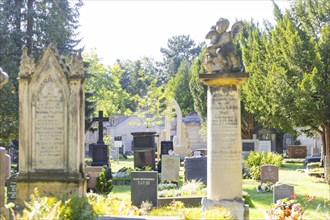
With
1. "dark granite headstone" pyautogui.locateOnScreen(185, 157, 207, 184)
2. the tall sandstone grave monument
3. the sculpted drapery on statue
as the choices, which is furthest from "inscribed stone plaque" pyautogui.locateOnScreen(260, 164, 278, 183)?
the tall sandstone grave monument

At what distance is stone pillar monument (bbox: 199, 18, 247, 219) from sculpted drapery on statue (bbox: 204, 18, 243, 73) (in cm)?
6

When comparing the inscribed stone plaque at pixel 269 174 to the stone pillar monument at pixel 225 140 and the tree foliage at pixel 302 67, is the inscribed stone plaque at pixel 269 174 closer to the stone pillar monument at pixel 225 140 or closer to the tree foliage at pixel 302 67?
the tree foliage at pixel 302 67

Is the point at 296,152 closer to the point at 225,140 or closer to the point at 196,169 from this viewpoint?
the point at 196,169

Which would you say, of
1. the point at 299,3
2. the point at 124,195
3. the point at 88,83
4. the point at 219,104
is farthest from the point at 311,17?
Answer: the point at 88,83

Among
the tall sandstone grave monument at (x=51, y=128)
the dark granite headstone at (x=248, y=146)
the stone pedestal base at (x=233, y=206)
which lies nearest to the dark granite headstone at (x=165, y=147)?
the dark granite headstone at (x=248, y=146)

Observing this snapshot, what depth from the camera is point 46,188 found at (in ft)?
39.4

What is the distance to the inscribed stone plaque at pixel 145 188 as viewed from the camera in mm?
13883

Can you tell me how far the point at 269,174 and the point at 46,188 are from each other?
31.7ft

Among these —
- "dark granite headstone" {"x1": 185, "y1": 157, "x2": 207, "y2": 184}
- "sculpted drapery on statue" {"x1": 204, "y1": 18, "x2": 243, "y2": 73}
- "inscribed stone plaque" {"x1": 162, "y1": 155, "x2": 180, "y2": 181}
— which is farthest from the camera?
"inscribed stone plaque" {"x1": 162, "y1": 155, "x2": 180, "y2": 181}

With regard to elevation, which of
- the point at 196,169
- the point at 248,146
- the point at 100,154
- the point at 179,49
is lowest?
the point at 196,169

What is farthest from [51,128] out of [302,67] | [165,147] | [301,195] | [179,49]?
[179,49]

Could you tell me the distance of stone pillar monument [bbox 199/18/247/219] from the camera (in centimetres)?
1082

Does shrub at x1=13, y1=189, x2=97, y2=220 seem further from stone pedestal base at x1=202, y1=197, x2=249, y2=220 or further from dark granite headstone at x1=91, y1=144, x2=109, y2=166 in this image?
dark granite headstone at x1=91, y1=144, x2=109, y2=166

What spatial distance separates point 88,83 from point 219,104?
38.7 meters
